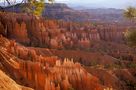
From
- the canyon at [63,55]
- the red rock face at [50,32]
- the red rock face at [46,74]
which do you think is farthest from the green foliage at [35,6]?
the red rock face at [50,32]

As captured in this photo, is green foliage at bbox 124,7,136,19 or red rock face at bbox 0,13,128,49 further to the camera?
red rock face at bbox 0,13,128,49

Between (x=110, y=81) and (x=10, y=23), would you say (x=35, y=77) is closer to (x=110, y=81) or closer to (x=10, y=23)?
(x=110, y=81)

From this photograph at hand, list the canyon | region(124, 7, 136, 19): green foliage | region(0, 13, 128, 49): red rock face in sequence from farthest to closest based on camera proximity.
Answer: region(0, 13, 128, 49): red rock face
the canyon
region(124, 7, 136, 19): green foliage

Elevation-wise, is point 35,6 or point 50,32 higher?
point 35,6

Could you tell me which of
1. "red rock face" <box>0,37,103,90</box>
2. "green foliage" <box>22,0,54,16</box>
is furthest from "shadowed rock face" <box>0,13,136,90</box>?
"green foliage" <box>22,0,54,16</box>

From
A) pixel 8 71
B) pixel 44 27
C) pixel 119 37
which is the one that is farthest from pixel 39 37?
pixel 8 71

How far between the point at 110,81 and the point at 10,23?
102 feet

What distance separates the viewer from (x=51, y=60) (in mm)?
46656

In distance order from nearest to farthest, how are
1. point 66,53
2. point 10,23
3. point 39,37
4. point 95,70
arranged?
point 95,70 < point 66,53 < point 10,23 < point 39,37

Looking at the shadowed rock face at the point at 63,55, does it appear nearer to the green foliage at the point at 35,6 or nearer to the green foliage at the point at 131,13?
the green foliage at the point at 131,13

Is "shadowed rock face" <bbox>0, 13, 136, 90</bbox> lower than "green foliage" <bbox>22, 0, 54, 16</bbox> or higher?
lower

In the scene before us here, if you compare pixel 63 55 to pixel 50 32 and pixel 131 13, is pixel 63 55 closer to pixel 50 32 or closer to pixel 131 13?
pixel 50 32

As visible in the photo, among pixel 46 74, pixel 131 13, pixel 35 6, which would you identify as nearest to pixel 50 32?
pixel 46 74

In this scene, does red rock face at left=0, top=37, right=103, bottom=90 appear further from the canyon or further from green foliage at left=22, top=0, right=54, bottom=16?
green foliage at left=22, top=0, right=54, bottom=16
